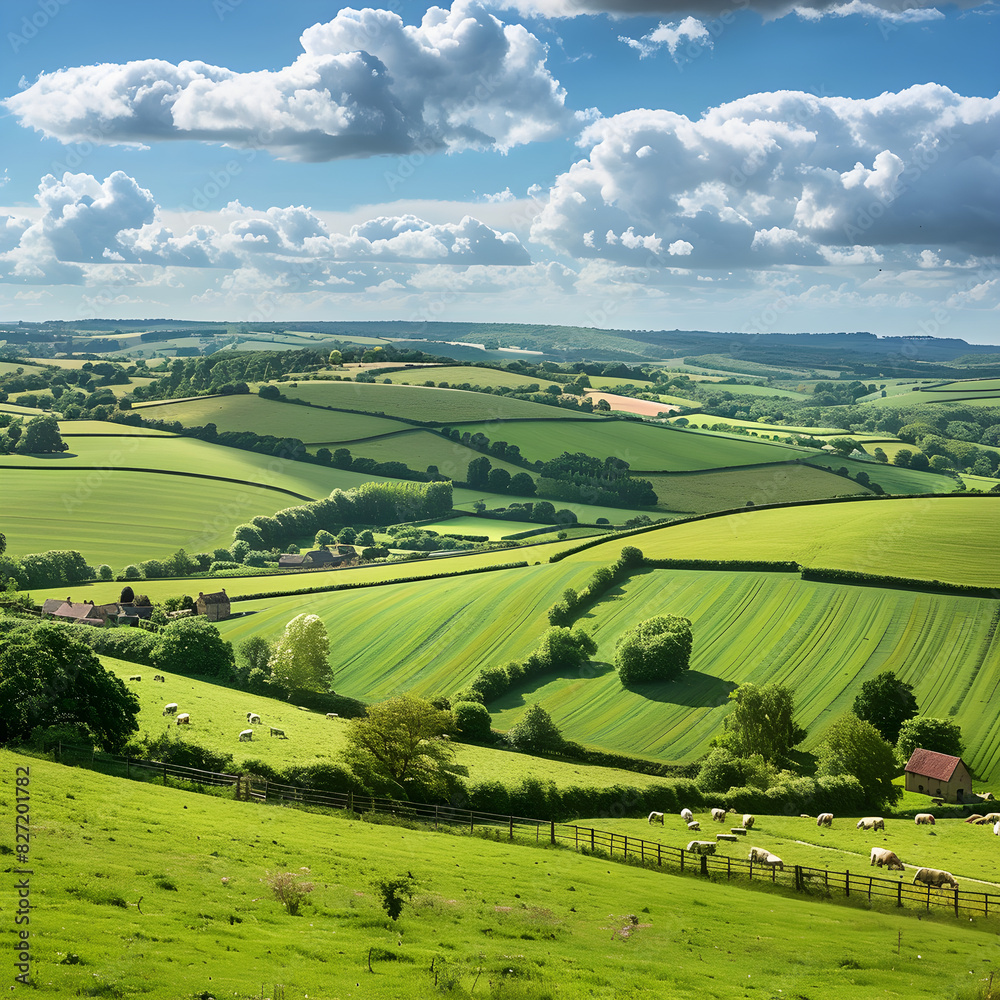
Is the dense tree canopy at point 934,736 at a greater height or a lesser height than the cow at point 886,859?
lesser

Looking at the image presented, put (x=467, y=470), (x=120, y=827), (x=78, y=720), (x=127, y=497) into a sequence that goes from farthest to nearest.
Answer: (x=467, y=470), (x=127, y=497), (x=78, y=720), (x=120, y=827)

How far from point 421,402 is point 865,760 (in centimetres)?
13624

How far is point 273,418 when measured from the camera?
16812cm

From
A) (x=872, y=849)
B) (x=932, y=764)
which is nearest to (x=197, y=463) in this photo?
(x=932, y=764)

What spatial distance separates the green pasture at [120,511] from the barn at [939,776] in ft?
284

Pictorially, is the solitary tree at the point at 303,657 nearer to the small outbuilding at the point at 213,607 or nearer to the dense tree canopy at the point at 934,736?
the small outbuilding at the point at 213,607

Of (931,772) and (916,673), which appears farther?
(916,673)

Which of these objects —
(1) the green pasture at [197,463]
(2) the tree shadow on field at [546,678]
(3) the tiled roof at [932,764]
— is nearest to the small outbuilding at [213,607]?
(2) the tree shadow on field at [546,678]

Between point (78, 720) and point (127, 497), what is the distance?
3693 inches

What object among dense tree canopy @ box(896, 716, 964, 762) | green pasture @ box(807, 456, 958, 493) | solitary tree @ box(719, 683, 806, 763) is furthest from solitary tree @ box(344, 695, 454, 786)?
green pasture @ box(807, 456, 958, 493)

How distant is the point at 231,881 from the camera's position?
22422mm

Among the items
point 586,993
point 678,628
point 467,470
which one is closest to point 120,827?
point 586,993

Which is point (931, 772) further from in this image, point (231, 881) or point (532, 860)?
point (231, 881)

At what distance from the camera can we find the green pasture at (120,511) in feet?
347
